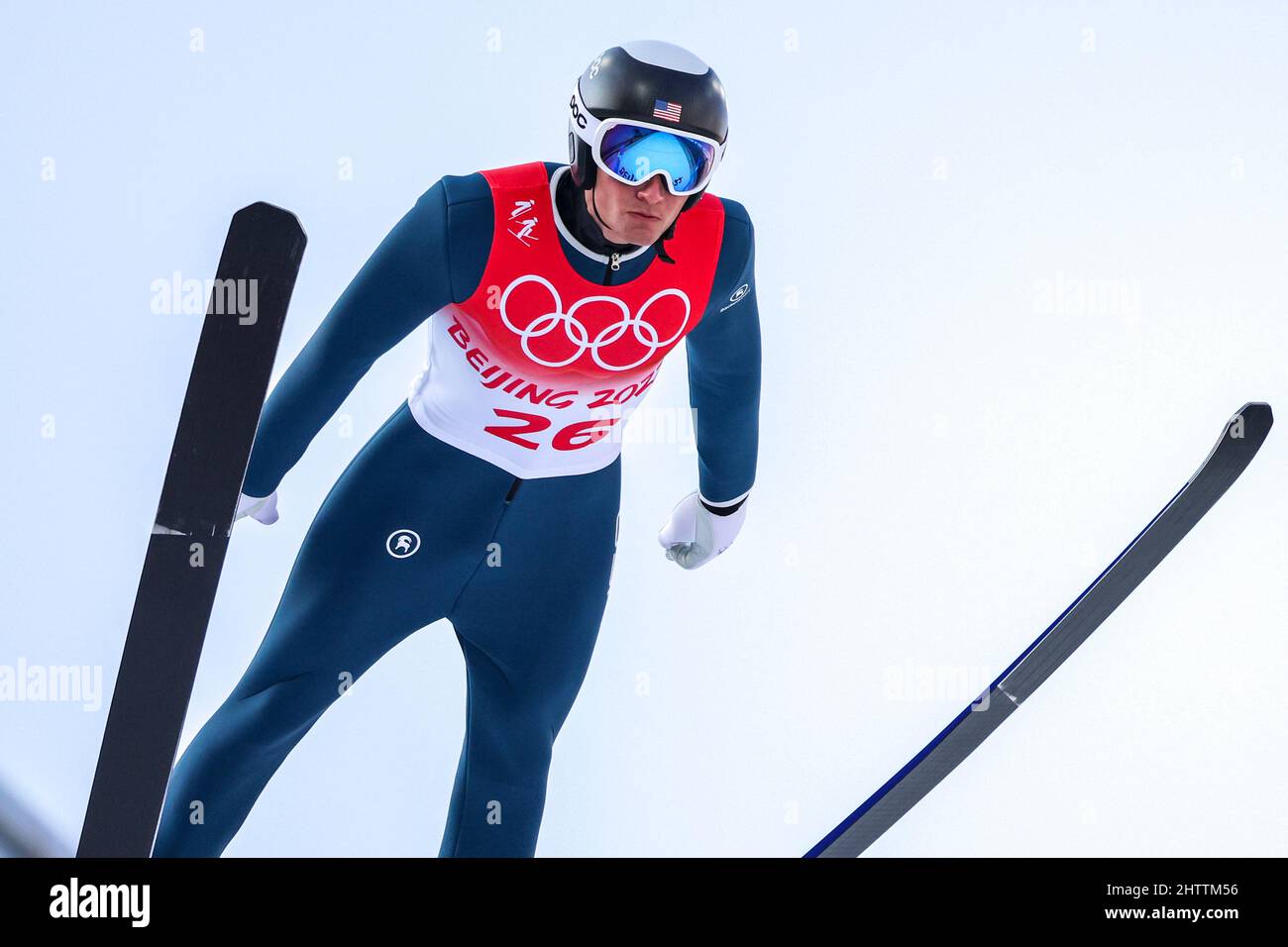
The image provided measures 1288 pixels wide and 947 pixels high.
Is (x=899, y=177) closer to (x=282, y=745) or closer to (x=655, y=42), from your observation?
(x=655, y=42)

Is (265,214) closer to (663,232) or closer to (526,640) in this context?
(663,232)

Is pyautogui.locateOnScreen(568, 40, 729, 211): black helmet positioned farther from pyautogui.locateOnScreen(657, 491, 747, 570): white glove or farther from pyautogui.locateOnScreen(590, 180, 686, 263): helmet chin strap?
pyautogui.locateOnScreen(657, 491, 747, 570): white glove

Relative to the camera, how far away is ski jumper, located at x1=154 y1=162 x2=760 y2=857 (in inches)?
56.6

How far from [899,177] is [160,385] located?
962mm

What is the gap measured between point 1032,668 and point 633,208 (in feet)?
2.22

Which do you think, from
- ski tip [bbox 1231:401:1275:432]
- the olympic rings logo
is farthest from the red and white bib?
ski tip [bbox 1231:401:1275:432]

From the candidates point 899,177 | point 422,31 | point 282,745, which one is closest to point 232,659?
point 282,745

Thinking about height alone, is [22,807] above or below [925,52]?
below

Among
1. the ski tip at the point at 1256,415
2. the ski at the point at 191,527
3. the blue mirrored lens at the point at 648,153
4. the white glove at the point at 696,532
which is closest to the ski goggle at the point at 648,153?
the blue mirrored lens at the point at 648,153

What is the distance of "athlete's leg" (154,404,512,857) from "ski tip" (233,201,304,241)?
1.10 ft

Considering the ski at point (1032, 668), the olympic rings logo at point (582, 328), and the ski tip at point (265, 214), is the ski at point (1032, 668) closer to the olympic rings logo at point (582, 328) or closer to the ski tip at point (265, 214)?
the olympic rings logo at point (582, 328)

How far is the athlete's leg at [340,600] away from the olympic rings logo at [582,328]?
14 cm

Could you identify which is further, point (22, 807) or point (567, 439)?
point (567, 439)

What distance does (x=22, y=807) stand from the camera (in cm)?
142
